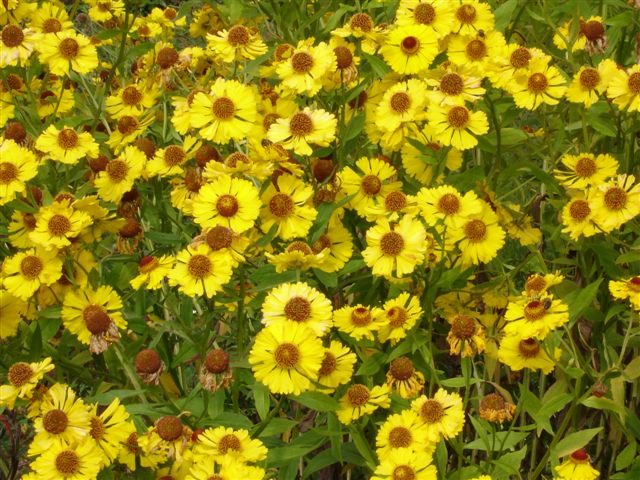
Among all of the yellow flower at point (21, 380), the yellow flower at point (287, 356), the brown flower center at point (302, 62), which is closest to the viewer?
the yellow flower at point (287, 356)

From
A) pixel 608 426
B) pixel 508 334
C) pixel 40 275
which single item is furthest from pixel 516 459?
pixel 40 275

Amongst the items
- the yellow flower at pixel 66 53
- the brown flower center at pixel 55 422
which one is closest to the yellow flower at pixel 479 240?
the brown flower center at pixel 55 422

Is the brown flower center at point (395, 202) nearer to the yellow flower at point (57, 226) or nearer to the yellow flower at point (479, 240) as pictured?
the yellow flower at point (479, 240)

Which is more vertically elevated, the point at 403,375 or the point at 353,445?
the point at 403,375

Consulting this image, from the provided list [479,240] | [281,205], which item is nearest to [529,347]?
[479,240]

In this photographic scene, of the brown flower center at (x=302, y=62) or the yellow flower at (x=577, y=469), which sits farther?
the brown flower center at (x=302, y=62)

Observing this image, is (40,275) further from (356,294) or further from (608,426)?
(608,426)

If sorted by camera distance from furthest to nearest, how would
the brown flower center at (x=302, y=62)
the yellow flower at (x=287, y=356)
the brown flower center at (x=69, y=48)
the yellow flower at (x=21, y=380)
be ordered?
1. the brown flower center at (x=69, y=48)
2. the brown flower center at (x=302, y=62)
3. the yellow flower at (x=21, y=380)
4. the yellow flower at (x=287, y=356)
